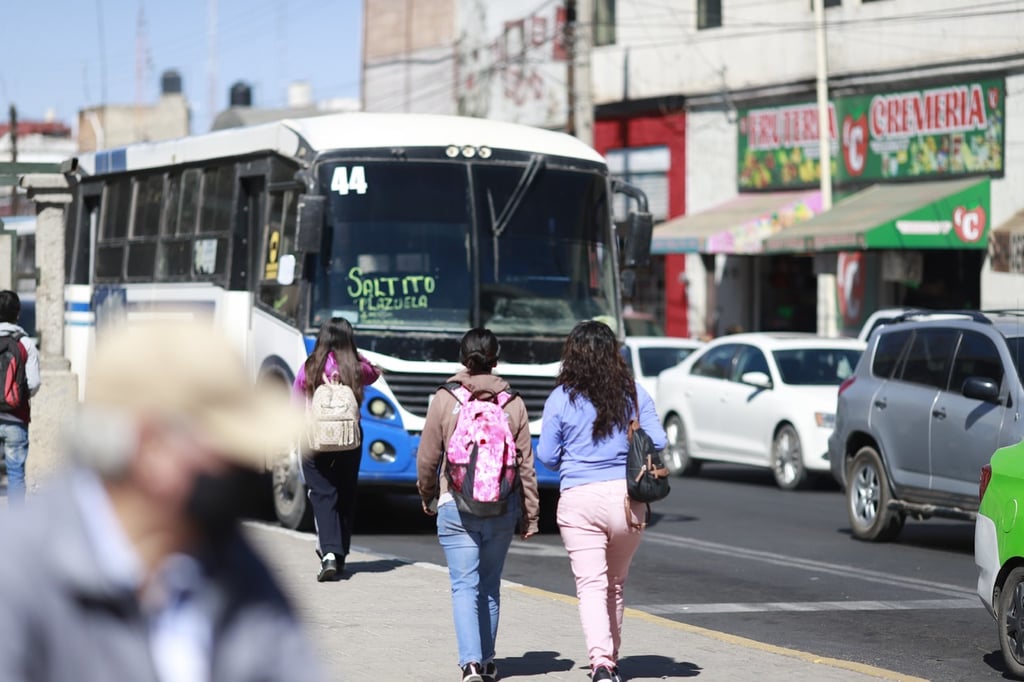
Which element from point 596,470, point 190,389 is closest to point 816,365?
A: point 596,470

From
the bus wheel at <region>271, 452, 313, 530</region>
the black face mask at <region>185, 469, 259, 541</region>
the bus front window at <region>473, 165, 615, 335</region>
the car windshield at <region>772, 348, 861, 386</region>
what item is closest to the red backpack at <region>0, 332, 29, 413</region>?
the bus wheel at <region>271, 452, 313, 530</region>

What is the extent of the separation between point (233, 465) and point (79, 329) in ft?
60.4

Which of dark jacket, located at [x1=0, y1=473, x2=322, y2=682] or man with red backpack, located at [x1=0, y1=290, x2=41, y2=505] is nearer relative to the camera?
dark jacket, located at [x1=0, y1=473, x2=322, y2=682]

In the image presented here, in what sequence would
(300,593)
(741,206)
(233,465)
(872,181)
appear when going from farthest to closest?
(741,206)
(872,181)
(300,593)
(233,465)

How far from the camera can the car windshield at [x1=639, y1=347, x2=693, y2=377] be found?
24.9 metres

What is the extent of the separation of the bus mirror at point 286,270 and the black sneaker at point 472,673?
7265 millimetres

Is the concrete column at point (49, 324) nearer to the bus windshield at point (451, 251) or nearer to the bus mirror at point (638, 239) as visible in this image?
the bus windshield at point (451, 251)

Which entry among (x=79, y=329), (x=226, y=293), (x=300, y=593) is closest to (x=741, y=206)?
(x=79, y=329)

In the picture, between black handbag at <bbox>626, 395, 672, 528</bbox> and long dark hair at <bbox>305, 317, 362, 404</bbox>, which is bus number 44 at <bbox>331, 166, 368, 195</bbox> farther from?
black handbag at <bbox>626, 395, 672, 528</bbox>

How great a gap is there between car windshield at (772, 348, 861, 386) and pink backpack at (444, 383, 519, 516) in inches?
500

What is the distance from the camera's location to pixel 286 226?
51.0 feet

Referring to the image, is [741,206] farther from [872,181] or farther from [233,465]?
[233,465]

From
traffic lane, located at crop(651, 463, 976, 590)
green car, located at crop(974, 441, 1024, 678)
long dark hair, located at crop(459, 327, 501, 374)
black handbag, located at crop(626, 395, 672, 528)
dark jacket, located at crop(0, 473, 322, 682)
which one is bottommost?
traffic lane, located at crop(651, 463, 976, 590)

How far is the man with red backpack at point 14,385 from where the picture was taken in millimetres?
12258
